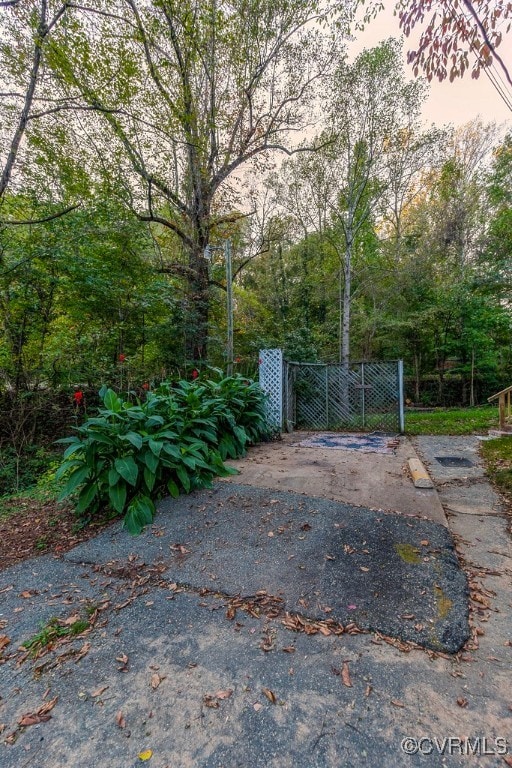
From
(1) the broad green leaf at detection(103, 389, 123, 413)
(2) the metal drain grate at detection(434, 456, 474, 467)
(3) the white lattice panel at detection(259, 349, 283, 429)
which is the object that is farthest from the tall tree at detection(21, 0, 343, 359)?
(2) the metal drain grate at detection(434, 456, 474, 467)

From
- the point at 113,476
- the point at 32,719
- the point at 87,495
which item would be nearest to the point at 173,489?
the point at 113,476

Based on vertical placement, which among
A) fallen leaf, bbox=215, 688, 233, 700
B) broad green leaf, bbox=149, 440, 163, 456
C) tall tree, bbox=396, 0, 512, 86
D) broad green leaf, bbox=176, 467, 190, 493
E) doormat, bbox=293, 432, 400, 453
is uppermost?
tall tree, bbox=396, 0, 512, 86

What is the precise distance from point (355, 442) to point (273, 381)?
1709 millimetres

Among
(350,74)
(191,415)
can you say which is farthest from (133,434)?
(350,74)

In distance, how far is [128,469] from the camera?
2.38 meters

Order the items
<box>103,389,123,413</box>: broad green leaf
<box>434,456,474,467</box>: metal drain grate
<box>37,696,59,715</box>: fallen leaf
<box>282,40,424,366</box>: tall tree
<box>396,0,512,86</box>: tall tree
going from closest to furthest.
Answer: <box>37,696,59,715</box>: fallen leaf < <box>396,0,512,86</box>: tall tree < <box>103,389,123,413</box>: broad green leaf < <box>434,456,474,467</box>: metal drain grate < <box>282,40,424,366</box>: tall tree

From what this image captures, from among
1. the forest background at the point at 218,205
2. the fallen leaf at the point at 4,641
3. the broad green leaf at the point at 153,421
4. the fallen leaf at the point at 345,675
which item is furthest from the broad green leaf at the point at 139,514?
the forest background at the point at 218,205

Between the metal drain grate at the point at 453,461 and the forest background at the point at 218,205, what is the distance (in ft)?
→ 12.2

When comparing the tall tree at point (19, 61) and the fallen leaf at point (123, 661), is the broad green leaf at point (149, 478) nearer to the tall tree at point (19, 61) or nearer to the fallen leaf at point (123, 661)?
the fallen leaf at point (123, 661)

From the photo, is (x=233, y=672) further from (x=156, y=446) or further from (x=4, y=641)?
(x=156, y=446)

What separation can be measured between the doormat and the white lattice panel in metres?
0.72

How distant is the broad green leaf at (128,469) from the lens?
235cm

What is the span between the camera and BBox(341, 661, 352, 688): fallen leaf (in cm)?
123

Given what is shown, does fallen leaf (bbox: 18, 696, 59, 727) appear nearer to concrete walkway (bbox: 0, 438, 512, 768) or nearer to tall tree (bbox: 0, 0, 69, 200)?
concrete walkway (bbox: 0, 438, 512, 768)
